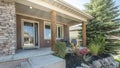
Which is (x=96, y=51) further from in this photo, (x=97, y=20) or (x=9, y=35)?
(x=97, y=20)

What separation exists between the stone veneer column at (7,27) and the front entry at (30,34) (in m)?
3.04

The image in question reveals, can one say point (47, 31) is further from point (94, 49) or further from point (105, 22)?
point (105, 22)

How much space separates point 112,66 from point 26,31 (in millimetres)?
7105

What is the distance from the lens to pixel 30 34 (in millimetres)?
9305

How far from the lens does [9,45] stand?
559 cm

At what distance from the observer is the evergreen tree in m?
14.0

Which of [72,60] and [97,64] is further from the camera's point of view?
[97,64]

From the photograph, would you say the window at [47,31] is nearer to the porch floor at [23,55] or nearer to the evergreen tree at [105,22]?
Result: the porch floor at [23,55]

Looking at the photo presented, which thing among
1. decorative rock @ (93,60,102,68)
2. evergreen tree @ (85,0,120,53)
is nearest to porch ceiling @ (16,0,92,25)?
decorative rock @ (93,60,102,68)

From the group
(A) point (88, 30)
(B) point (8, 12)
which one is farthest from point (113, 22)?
(B) point (8, 12)

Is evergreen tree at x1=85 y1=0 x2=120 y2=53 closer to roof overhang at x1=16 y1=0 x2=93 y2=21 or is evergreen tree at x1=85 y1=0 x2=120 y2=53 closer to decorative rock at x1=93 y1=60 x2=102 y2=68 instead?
roof overhang at x1=16 y1=0 x2=93 y2=21

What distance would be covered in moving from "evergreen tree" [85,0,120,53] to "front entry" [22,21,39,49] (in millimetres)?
7255

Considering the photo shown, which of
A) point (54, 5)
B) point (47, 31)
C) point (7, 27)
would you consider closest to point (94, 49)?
point (54, 5)

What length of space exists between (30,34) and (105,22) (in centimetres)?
943
